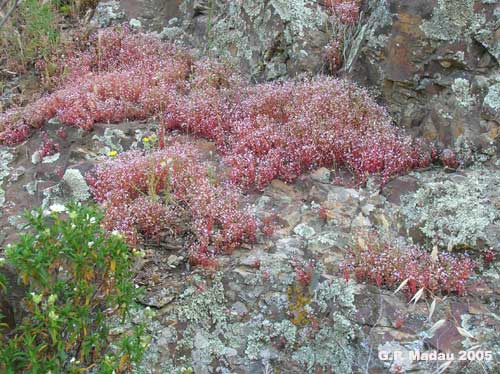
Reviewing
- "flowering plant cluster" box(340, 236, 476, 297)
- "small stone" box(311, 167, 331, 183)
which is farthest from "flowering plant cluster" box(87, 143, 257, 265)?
"flowering plant cluster" box(340, 236, 476, 297)

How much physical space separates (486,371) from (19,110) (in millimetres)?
7099

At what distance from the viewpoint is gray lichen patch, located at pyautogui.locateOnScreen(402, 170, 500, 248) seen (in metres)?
5.58

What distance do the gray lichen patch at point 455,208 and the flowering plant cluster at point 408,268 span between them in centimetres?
28

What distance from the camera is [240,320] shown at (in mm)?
5020

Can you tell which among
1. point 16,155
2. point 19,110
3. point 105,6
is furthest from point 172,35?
point 16,155

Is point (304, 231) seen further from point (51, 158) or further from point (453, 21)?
point (51, 158)

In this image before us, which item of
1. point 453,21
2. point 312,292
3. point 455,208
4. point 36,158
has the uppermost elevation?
point 453,21

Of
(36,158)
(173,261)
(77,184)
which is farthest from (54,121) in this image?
(173,261)

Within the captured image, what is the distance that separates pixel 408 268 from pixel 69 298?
9.75 feet

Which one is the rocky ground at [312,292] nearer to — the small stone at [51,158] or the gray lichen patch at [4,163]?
the gray lichen patch at [4,163]

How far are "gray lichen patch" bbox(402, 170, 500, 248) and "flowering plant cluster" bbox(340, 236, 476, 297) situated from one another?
284 millimetres

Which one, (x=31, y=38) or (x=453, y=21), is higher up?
(x=453, y=21)

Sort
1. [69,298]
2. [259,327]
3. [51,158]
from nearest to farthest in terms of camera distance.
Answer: [69,298] → [259,327] → [51,158]

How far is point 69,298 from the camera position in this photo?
4090 mm
